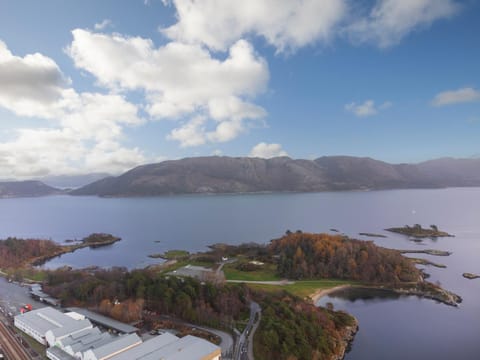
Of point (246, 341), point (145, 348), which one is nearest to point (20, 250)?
point (145, 348)

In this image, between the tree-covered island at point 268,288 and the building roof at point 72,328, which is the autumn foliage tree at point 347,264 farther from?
the building roof at point 72,328

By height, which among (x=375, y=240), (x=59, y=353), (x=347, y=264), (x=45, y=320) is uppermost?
(x=45, y=320)

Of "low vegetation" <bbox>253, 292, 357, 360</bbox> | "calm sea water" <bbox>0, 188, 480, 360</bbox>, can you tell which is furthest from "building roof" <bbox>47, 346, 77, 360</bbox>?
"calm sea water" <bbox>0, 188, 480, 360</bbox>

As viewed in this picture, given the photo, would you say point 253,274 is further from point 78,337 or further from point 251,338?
point 78,337

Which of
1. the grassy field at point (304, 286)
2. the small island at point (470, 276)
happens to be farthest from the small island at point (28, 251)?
the small island at point (470, 276)

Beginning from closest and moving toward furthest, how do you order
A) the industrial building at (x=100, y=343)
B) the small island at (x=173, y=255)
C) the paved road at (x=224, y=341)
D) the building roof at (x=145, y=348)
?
the building roof at (x=145, y=348) → the industrial building at (x=100, y=343) → the paved road at (x=224, y=341) → the small island at (x=173, y=255)

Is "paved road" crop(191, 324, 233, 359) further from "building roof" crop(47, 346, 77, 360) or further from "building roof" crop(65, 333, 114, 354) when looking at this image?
"building roof" crop(47, 346, 77, 360)

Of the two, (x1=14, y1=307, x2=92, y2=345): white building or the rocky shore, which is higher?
(x1=14, y1=307, x2=92, y2=345): white building
